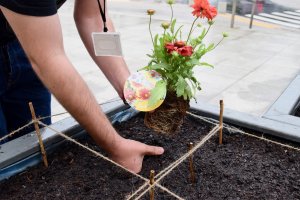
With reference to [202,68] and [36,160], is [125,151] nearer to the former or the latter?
[36,160]

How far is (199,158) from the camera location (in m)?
1.39

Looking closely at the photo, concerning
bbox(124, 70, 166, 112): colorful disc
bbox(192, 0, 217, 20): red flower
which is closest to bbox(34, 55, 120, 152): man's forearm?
bbox(124, 70, 166, 112): colorful disc

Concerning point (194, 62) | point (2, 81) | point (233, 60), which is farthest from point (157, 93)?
point (233, 60)

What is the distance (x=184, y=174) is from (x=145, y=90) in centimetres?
35

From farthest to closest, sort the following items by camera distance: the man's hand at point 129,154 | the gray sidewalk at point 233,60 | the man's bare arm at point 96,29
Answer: the gray sidewalk at point 233,60 → the man's bare arm at point 96,29 → the man's hand at point 129,154

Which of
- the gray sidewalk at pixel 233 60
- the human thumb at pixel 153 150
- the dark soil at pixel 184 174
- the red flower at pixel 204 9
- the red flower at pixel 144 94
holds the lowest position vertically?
the gray sidewalk at pixel 233 60

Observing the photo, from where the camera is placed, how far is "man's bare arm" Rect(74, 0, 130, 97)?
4.60 ft

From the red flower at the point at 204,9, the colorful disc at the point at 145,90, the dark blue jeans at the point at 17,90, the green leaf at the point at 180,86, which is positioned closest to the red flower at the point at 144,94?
the colorful disc at the point at 145,90

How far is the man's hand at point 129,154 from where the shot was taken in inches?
44.7

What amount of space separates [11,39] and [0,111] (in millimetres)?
317

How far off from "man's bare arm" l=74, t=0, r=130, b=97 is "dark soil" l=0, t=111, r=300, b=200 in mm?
285

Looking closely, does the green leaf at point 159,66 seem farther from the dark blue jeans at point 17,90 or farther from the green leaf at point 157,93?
the dark blue jeans at point 17,90

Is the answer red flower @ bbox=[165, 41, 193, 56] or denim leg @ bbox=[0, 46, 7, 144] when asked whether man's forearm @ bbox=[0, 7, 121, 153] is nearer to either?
red flower @ bbox=[165, 41, 193, 56]

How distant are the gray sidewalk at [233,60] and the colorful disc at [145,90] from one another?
2.60 ft
